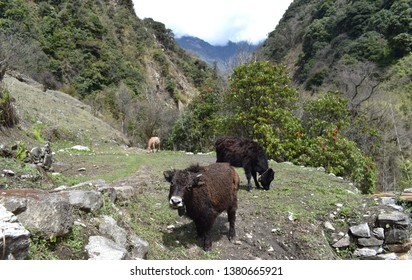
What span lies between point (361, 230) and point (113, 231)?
5.84 m

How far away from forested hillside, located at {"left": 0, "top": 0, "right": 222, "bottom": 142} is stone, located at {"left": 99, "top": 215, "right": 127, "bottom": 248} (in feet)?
70.6

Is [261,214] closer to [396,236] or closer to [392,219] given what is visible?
[392,219]

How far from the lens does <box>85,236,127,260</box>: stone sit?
15.1 ft

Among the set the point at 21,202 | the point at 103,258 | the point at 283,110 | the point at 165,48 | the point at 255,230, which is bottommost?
the point at 255,230

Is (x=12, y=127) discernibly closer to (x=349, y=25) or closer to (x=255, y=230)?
(x=255, y=230)

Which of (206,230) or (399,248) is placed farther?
(399,248)

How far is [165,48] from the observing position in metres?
79.3

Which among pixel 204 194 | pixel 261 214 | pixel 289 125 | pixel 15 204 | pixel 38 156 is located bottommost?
pixel 261 214

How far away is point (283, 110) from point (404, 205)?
864 cm

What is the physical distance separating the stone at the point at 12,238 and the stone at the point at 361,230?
23.1 feet

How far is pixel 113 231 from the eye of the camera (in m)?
5.46

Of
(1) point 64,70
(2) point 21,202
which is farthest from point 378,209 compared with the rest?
(1) point 64,70

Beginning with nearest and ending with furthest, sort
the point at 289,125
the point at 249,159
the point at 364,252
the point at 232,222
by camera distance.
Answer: the point at 232,222 → the point at 364,252 → the point at 249,159 → the point at 289,125

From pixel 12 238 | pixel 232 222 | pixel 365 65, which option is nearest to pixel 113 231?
pixel 12 238
